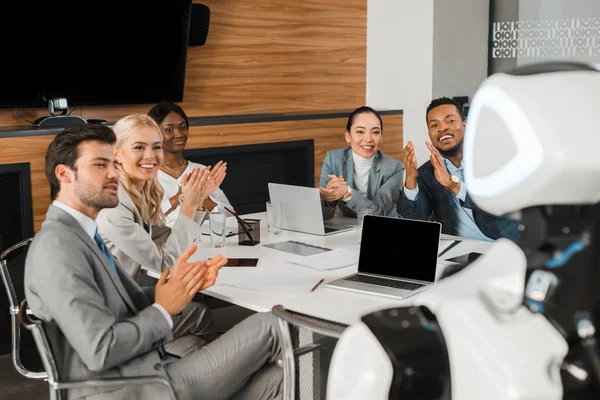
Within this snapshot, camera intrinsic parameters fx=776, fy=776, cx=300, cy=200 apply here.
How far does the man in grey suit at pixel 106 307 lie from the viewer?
6.35 ft

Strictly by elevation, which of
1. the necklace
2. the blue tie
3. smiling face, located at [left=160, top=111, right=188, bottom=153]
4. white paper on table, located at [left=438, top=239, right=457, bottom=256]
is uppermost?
smiling face, located at [left=160, top=111, right=188, bottom=153]

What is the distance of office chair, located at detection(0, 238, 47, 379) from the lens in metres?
2.41

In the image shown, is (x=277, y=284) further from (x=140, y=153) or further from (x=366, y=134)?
(x=366, y=134)

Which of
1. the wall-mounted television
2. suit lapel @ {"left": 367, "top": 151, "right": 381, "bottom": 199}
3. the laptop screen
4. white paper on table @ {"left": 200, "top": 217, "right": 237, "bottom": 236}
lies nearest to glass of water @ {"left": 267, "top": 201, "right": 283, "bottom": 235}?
white paper on table @ {"left": 200, "top": 217, "right": 237, "bottom": 236}

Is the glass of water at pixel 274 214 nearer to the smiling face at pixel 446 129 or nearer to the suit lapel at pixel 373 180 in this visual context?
the suit lapel at pixel 373 180

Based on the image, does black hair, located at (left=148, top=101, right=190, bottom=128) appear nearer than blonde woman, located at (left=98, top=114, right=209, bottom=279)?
No

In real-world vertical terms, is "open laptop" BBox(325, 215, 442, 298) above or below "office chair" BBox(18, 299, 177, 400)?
above

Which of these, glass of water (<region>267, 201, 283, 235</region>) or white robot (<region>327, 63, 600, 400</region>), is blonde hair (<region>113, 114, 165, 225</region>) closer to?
glass of water (<region>267, 201, 283, 235</region>)

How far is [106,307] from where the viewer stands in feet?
6.49

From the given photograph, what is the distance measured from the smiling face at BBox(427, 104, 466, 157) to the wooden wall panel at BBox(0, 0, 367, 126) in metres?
1.83

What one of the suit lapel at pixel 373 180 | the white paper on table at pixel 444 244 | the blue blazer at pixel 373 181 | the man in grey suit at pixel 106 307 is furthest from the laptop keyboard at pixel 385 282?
Answer: the suit lapel at pixel 373 180

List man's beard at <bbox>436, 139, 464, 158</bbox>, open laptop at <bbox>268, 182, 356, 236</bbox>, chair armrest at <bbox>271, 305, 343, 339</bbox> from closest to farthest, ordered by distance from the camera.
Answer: chair armrest at <bbox>271, 305, 343, 339</bbox> → open laptop at <bbox>268, 182, 356, 236</bbox> → man's beard at <bbox>436, 139, 464, 158</bbox>

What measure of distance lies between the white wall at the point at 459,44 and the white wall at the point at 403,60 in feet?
0.19

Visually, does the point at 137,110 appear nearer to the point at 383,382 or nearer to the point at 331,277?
the point at 331,277
